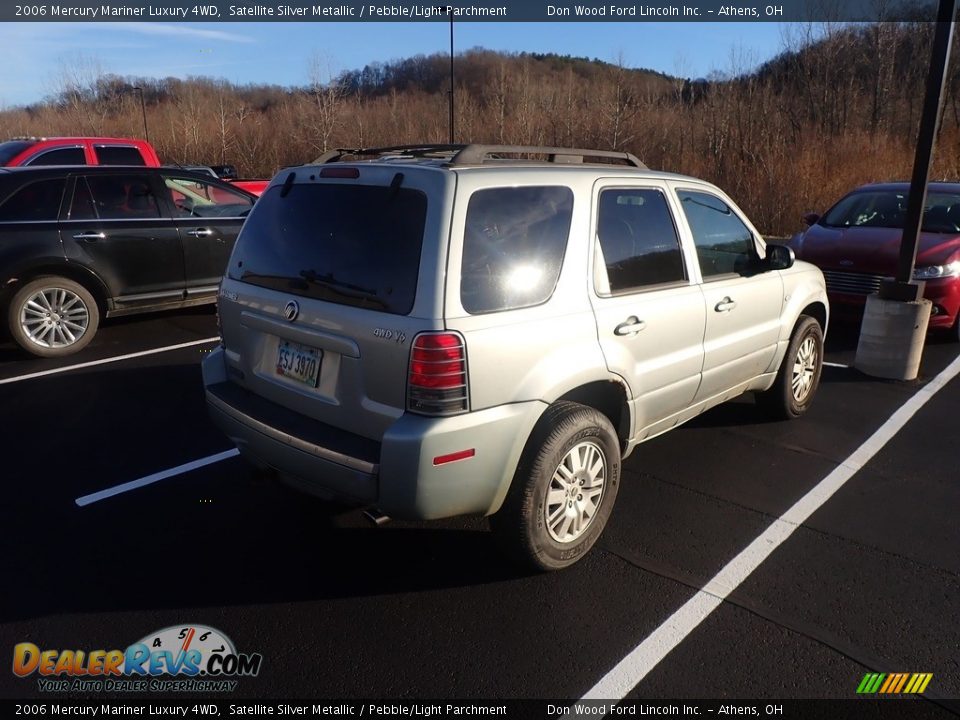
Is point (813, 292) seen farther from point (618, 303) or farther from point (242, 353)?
point (242, 353)

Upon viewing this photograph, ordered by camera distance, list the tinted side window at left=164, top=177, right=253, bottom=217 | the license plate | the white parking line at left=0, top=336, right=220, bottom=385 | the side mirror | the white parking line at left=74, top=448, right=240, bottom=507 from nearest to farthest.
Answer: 1. the license plate
2. the white parking line at left=74, top=448, right=240, bottom=507
3. the side mirror
4. the white parking line at left=0, top=336, right=220, bottom=385
5. the tinted side window at left=164, top=177, right=253, bottom=217

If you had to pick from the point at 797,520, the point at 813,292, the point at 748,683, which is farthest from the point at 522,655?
the point at 813,292

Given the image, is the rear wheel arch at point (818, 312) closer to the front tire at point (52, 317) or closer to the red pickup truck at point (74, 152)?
the front tire at point (52, 317)

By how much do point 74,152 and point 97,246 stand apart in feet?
20.5

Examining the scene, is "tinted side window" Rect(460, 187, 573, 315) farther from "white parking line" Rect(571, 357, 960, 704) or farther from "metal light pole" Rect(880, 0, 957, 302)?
"metal light pole" Rect(880, 0, 957, 302)

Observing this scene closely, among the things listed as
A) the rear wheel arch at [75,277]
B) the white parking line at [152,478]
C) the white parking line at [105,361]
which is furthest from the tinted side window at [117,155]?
the white parking line at [152,478]

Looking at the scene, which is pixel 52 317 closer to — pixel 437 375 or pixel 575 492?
pixel 437 375

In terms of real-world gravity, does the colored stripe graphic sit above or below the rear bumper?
below

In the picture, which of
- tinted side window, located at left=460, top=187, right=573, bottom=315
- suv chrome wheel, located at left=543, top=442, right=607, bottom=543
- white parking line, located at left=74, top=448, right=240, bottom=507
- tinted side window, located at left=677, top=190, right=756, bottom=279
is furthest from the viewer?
tinted side window, located at left=677, top=190, right=756, bottom=279

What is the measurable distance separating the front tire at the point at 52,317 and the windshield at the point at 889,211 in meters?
8.56

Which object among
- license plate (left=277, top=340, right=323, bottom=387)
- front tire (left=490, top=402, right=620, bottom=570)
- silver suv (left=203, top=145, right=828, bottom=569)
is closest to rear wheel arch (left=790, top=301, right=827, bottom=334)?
silver suv (left=203, top=145, right=828, bottom=569)

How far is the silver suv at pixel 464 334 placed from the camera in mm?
2934

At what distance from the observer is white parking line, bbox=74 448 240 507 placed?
4.12 m

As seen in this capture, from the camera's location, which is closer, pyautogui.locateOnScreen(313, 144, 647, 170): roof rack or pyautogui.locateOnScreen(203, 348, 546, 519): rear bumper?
pyautogui.locateOnScreen(203, 348, 546, 519): rear bumper
